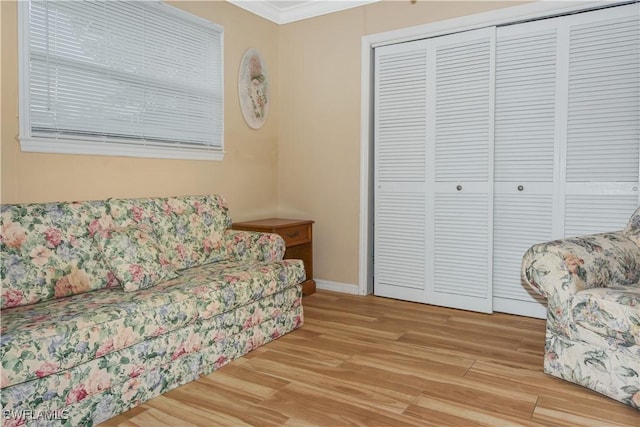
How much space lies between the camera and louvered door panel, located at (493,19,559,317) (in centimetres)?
324

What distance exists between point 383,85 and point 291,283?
72.8 inches

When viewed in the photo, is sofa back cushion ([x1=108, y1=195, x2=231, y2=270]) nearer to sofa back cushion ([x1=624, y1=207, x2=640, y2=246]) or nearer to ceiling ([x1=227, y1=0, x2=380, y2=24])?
ceiling ([x1=227, y1=0, x2=380, y2=24])

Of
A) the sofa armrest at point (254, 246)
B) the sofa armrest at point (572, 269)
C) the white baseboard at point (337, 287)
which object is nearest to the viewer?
the sofa armrest at point (572, 269)

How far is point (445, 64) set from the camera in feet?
11.7

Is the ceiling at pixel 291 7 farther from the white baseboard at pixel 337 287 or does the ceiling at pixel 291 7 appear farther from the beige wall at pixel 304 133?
the white baseboard at pixel 337 287

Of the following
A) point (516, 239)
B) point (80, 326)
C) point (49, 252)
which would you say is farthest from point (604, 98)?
point (49, 252)

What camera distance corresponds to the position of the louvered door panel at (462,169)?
11.3 ft

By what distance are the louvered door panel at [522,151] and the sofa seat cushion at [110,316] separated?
172cm

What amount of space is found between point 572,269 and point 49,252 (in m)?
2.48

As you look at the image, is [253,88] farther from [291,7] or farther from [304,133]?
[291,7]

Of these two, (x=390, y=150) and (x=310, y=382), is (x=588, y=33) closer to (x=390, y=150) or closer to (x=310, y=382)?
(x=390, y=150)

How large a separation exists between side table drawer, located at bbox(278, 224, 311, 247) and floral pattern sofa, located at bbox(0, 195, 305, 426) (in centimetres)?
61

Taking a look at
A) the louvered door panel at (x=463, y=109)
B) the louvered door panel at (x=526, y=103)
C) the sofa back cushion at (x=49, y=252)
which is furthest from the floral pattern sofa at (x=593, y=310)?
the sofa back cushion at (x=49, y=252)

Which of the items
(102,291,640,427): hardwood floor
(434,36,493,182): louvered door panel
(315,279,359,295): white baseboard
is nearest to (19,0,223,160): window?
(315,279,359,295): white baseboard
